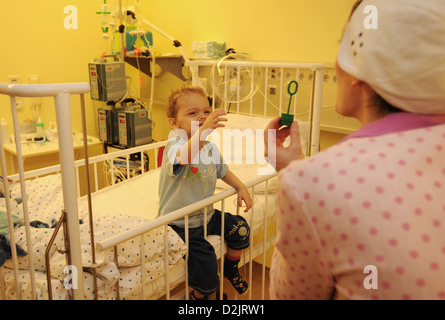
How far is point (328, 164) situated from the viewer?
0.59 m

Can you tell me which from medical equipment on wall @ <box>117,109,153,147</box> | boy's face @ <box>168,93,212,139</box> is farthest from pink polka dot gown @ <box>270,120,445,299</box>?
medical equipment on wall @ <box>117,109,153,147</box>

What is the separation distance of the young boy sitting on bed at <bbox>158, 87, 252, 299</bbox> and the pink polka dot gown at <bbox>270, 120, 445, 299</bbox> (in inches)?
31.0

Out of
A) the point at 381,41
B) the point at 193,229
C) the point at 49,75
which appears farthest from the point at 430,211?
the point at 49,75

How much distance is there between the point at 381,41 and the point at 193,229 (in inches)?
42.7

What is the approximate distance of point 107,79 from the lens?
2.81m

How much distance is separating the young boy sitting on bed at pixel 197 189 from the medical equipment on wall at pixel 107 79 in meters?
1.39

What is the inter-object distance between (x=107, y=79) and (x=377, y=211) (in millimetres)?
2572

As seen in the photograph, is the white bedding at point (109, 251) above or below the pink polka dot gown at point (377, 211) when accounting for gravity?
below

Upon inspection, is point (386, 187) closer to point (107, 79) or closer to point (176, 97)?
point (176, 97)

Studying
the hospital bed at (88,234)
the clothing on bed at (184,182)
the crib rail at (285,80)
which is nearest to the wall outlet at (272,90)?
the crib rail at (285,80)

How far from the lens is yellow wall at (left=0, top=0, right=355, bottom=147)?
2.38m

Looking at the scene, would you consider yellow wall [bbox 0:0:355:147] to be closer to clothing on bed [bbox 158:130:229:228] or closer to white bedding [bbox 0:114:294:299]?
white bedding [bbox 0:114:294:299]

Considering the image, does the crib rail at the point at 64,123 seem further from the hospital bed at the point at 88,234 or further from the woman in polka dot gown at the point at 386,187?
the woman in polka dot gown at the point at 386,187

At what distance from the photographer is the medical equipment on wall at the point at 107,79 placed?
280 cm
